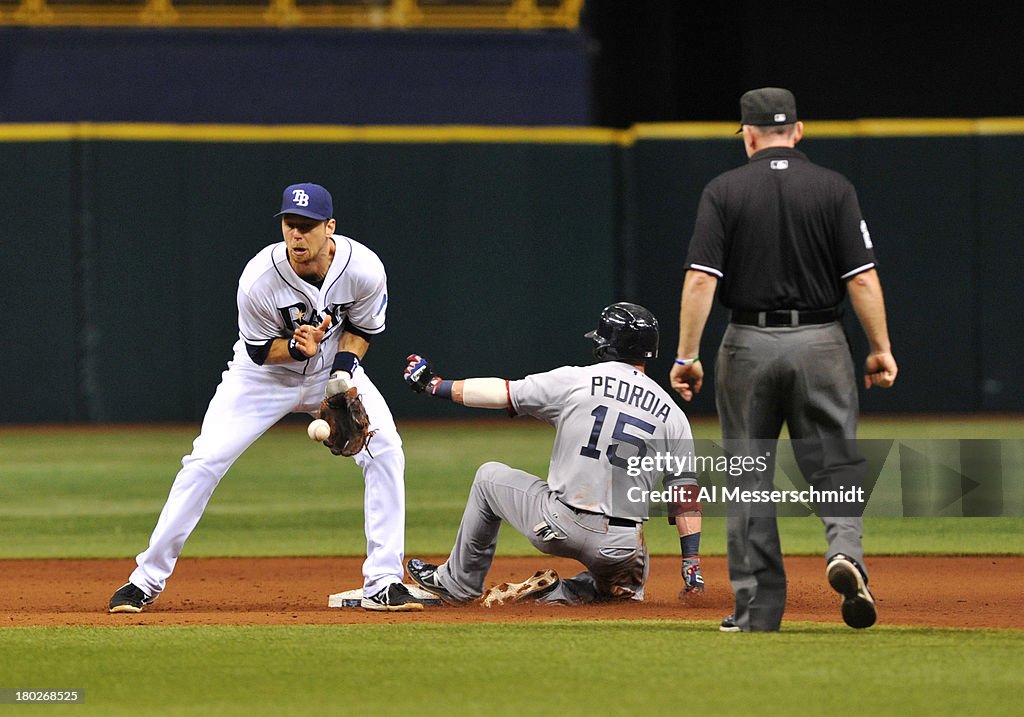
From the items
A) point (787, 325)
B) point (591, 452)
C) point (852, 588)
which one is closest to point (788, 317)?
point (787, 325)

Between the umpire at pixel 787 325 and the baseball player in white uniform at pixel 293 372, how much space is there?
67.0 inches

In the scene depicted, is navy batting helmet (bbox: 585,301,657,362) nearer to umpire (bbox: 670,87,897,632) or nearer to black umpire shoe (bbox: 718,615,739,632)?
umpire (bbox: 670,87,897,632)

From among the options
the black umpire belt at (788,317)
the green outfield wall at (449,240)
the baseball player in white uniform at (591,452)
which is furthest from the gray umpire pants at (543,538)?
the green outfield wall at (449,240)

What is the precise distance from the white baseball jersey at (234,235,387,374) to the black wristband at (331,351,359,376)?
0.11m

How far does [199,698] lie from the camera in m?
4.54

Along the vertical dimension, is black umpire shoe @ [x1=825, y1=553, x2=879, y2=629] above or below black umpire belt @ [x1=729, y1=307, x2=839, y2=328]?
below

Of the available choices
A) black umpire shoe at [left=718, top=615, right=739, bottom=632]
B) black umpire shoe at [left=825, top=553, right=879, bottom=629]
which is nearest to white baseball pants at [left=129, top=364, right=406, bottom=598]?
black umpire shoe at [left=718, top=615, right=739, bottom=632]

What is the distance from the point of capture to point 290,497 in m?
11.0

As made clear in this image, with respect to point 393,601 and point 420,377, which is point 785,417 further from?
point 393,601

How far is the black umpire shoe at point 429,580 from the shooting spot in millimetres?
6598

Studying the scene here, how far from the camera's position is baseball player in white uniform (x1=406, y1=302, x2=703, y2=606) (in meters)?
6.19

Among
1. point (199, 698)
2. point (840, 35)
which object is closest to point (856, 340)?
point (840, 35)

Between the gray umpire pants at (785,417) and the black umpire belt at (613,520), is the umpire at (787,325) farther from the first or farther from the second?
the black umpire belt at (613,520)

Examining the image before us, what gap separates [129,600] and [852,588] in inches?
118
